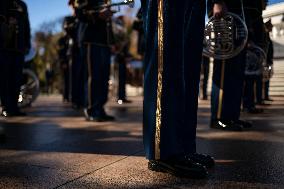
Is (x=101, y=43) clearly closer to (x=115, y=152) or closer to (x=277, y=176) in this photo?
(x=115, y=152)

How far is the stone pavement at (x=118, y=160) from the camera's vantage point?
1635 mm

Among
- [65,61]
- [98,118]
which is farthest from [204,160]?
[65,61]

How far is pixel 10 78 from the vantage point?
17.0 ft

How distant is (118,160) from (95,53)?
2.30 meters

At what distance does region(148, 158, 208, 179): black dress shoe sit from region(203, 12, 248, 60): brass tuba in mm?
1401

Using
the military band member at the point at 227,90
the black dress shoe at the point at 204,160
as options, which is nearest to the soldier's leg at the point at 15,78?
the military band member at the point at 227,90

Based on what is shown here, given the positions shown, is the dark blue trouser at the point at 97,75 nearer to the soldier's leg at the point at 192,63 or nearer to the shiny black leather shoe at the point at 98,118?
the shiny black leather shoe at the point at 98,118

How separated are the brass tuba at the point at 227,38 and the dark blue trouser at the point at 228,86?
0.20 metres

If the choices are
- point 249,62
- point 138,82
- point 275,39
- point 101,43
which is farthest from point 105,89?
point 138,82

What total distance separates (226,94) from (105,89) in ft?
5.07

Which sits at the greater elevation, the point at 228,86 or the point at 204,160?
the point at 228,86

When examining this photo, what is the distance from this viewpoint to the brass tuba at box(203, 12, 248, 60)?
116 inches

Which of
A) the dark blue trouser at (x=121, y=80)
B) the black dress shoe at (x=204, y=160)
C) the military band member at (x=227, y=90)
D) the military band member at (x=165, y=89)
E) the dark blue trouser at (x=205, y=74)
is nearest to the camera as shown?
the military band member at (x=165, y=89)

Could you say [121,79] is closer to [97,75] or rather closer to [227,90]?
[97,75]
